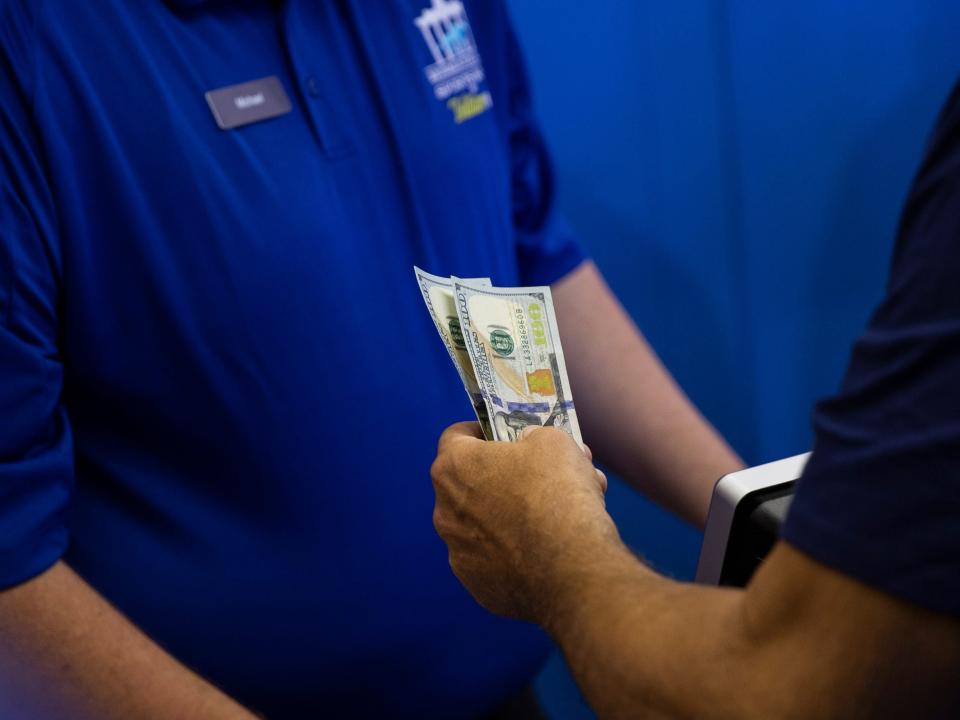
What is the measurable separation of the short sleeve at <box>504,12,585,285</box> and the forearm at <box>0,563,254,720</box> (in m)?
0.74

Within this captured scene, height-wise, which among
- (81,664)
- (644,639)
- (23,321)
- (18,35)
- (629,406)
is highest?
(18,35)

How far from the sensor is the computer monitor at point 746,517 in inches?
33.2

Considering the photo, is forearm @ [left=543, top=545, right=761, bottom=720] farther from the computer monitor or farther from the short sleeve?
the short sleeve

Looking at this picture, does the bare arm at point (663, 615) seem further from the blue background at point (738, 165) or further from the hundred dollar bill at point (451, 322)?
the blue background at point (738, 165)

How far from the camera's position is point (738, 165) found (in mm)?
2193

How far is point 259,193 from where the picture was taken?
3.64ft

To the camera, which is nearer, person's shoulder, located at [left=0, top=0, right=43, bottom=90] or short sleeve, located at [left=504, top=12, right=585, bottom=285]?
person's shoulder, located at [left=0, top=0, right=43, bottom=90]

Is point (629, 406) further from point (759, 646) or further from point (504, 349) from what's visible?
point (759, 646)

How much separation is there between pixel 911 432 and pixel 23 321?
790 mm

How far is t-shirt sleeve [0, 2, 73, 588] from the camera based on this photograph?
96 centimetres

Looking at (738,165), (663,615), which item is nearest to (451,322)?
(663,615)

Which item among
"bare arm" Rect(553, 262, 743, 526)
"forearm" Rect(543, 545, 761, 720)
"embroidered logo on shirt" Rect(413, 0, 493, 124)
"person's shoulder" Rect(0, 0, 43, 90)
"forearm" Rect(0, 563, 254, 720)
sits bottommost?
"bare arm" Rect(553, 262, 743, 526)

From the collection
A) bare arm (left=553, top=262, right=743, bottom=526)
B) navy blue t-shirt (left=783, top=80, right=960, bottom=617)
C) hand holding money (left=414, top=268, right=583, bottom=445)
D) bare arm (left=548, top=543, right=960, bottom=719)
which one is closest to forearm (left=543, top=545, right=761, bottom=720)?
bare arm (left=548, top=543, right=960, bottom=719)

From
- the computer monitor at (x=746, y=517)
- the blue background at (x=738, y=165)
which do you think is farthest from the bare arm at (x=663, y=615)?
the blue background at (x=738, y=165)
